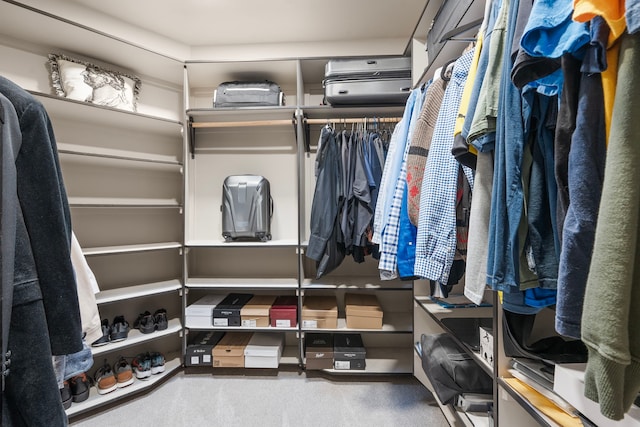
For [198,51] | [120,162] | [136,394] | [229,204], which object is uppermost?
[198,51]

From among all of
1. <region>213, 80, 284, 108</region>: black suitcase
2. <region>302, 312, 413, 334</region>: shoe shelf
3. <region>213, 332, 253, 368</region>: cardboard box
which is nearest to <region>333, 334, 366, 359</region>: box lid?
<region>302, 312, 413, 334</region>: shoe shelf

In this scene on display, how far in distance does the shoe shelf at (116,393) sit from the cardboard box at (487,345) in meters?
2.00

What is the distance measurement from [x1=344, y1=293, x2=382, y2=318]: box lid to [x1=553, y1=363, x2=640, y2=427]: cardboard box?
1166 millimetres

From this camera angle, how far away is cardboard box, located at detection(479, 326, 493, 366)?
921 millimetres

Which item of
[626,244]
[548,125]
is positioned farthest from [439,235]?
[626,244]

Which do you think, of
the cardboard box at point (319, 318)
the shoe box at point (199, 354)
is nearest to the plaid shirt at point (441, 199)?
the cardboard box at point (319, 318)

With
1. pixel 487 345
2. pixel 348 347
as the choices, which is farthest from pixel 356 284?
pixel 487 345

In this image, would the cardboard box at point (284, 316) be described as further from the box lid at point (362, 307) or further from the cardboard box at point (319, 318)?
the box lid at point (362, 307)

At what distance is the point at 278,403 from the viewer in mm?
1590

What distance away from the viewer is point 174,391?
171cm

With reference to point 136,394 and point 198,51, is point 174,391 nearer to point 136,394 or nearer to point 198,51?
point 136,394

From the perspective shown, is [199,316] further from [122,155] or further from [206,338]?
[122,155]

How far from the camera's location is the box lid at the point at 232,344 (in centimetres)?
184

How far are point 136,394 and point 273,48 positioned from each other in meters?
2.78
